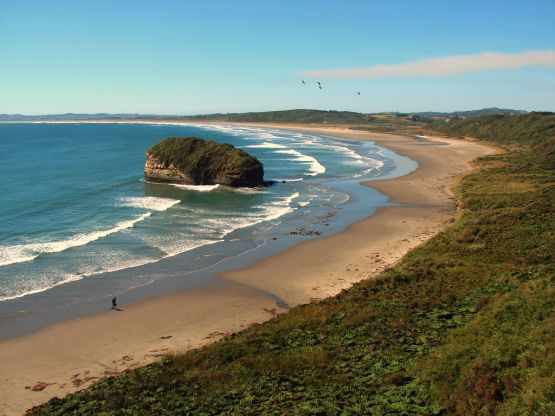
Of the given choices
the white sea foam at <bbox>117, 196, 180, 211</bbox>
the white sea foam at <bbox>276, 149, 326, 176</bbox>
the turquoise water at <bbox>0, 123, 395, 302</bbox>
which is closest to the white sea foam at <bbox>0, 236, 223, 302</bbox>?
the turquoise water at <bbox>0, 123, 395, 302</bbox>

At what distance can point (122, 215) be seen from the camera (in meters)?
49.1

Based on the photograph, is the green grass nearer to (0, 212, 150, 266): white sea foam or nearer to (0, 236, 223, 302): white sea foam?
(0, 236, 223, 302): white sea foam

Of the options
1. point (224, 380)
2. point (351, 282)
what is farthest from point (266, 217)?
point (224, 380)

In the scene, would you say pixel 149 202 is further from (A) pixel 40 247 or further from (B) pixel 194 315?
(B) pixel 194 315

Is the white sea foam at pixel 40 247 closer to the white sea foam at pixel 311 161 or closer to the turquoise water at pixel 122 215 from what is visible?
the turquoise water at pixel 122 215

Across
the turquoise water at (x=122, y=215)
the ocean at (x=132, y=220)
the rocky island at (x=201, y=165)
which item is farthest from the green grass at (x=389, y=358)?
the rocky island at (x=201, y=165)

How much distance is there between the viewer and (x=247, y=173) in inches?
2530

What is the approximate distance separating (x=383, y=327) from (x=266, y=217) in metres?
28.6

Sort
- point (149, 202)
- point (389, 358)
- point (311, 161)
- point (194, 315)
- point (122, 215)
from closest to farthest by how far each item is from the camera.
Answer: point (389, 358) → point (194, 315) → point (122, 215) → point (149, 202) → point (311, 161)

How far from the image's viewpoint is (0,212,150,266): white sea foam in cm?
3453

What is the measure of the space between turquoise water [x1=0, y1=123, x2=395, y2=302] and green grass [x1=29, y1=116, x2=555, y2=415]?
13109 mm

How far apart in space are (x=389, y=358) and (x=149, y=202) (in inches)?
1691

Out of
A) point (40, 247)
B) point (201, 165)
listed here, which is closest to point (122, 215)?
point (40, 247)

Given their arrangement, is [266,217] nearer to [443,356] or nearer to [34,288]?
[34,288]
